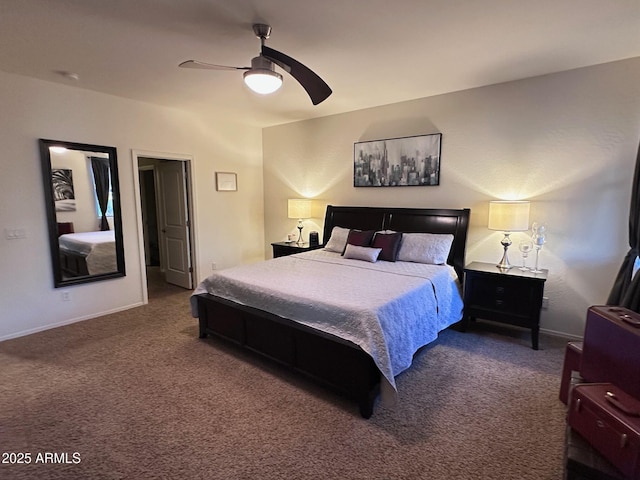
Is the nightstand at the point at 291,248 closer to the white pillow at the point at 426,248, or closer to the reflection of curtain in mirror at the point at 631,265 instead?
the white pillow at the point at 426,248

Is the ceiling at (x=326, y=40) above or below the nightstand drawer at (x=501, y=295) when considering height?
above

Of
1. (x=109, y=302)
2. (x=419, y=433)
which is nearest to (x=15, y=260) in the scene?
(x=109, y=302)

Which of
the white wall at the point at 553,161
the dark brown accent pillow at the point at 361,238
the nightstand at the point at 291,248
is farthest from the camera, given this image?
the nightstand at the point at 291,248

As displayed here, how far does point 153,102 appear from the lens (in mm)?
4273

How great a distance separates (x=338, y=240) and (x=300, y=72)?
A: 2484mm

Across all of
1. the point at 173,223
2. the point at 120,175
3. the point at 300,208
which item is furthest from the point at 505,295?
the point at 173,223

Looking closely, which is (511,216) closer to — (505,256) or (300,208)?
(505,256)

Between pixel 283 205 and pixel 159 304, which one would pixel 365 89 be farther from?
pixel 159 304

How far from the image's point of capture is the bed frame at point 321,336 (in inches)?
87.7

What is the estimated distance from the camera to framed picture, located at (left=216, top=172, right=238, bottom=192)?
5.29m

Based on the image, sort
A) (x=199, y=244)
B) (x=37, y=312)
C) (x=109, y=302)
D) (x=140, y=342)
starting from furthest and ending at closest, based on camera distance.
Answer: (x=199, y=244) → (x=109, y=302) → (x=37, y=312) → (x=140, y=342)

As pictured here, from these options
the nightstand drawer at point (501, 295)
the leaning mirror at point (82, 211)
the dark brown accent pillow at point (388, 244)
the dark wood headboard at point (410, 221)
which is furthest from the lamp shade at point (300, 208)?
the nightstand drawer at point (501, 295)

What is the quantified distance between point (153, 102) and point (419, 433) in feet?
15.5

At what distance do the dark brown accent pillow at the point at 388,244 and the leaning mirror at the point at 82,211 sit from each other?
3355 mm
